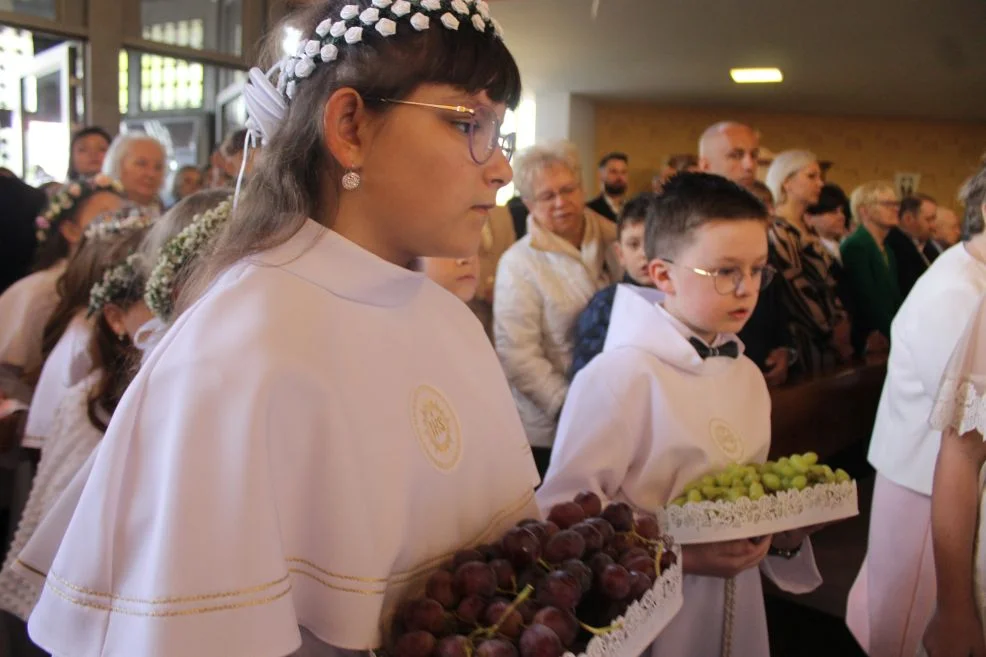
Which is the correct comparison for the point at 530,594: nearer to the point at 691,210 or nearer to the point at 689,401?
the point at 689,401

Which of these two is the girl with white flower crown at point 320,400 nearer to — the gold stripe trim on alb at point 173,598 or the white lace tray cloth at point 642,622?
the gold stripe trim on alb at point 173,598

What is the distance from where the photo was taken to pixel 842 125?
1392 centimetres

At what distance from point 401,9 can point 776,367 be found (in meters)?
3.28

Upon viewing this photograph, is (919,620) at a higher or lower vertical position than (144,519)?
lower

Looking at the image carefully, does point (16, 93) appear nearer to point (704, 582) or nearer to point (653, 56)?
point (653, 56)

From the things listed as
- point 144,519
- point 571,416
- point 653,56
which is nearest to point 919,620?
point 571,416

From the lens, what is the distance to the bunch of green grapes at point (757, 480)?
1.77 metres

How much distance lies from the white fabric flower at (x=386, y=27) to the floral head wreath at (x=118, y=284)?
1439mm

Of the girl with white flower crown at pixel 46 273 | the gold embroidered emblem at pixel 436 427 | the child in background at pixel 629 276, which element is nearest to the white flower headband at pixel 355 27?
the gold embroidered emblem at pixel 436 427

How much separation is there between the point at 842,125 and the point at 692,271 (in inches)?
513

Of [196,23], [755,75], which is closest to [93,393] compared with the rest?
[196,23]

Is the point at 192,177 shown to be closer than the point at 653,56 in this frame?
Yes

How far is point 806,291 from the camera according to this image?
14.8 feet

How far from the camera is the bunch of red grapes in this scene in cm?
106
